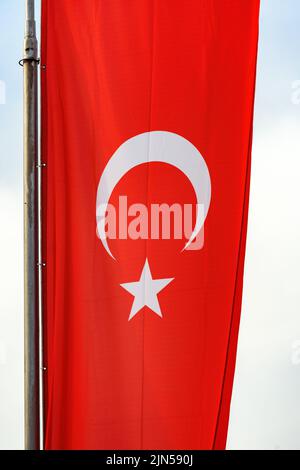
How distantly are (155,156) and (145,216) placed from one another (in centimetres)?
82

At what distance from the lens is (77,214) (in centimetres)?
992

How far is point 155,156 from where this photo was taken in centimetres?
1005

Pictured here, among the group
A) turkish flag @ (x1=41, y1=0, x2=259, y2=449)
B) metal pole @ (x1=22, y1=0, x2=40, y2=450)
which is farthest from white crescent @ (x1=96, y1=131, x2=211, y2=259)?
metal pole @ (x1=22, y1=0, x2=40, y2=450)

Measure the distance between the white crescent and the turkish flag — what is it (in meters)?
0.02

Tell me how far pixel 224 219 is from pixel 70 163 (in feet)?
7.06

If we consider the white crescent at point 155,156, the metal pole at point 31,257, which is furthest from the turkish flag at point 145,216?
the metal pole at point 31,257

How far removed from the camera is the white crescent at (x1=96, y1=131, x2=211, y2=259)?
9914 millimetres

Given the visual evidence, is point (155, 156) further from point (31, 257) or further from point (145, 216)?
point (31, 257)

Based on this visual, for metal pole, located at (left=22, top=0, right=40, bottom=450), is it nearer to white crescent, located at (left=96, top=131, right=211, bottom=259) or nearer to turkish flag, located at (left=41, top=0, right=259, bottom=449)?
turkish flag, located at (left=41, top=0, right=259, bottom=449)

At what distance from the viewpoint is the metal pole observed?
9984 millimetres

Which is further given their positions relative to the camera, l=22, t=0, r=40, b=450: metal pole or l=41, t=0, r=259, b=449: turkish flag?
l=22, t=0, r=40, b=450: metal pole

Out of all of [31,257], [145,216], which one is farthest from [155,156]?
[31,257]

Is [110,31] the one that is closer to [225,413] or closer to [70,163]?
[70,163]

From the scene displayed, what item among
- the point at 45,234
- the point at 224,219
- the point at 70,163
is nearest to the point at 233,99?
the point at 224,219
